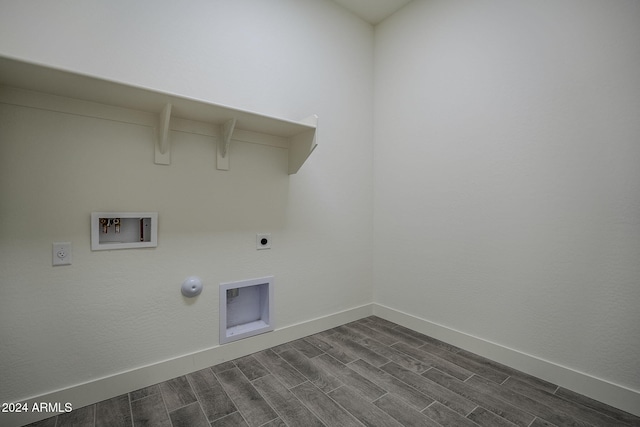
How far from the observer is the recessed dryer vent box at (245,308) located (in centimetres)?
187

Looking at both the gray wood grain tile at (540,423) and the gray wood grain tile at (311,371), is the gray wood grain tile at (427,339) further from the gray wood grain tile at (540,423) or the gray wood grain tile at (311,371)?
the gray wood grain tile at (311,371)

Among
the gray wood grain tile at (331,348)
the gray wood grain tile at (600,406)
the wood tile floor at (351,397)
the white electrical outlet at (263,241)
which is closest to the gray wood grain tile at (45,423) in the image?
the wood tile floor at (351,397)

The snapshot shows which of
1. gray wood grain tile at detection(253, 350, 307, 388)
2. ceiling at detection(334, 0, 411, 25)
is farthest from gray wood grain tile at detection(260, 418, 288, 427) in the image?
ceiling at detection(334, 0, 411, 25)

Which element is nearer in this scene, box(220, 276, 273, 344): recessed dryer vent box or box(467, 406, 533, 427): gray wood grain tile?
box(467, 406, 533, 427): gray wood grain tile

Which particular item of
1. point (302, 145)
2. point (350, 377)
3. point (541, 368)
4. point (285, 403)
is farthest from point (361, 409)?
point (302, 145)

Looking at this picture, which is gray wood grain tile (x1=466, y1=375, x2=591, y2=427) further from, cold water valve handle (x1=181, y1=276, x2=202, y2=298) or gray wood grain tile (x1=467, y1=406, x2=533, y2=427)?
cold water valve handle (x1=181, y1=276, x2=202, y2=298)

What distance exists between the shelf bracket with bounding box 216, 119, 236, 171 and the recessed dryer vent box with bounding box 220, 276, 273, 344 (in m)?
0.75

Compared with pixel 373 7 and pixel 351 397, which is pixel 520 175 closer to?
pixel 351 397

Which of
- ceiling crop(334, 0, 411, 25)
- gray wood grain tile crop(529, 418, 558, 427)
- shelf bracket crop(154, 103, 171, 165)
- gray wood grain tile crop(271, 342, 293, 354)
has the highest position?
ceiling crop(334, 0, 411, 25)

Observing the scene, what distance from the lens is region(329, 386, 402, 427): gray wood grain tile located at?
1.35 metres

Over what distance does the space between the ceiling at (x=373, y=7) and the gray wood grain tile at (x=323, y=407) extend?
9.32 ft

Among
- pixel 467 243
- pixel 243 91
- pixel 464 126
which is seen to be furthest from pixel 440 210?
pixel 243 91

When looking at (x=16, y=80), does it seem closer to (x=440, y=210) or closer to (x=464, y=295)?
(x=440, y=210)

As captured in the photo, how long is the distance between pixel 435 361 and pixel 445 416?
1.73 ft
